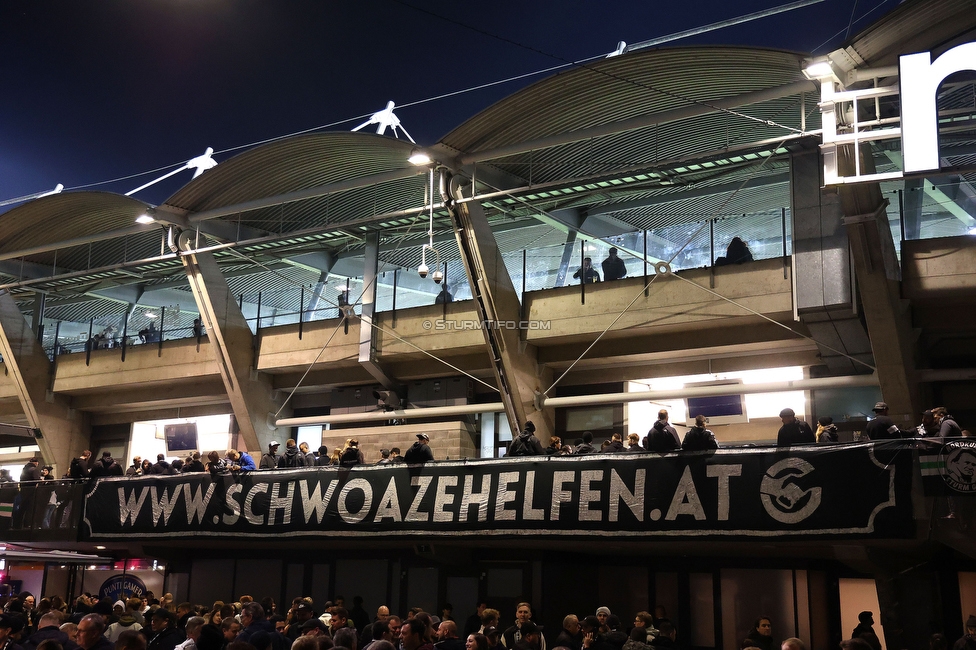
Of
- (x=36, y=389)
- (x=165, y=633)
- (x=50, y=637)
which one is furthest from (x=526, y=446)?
(x=36, y=389)

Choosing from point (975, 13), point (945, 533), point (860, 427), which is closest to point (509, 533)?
point (945, 533)

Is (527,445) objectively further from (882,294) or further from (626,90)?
(626,90)

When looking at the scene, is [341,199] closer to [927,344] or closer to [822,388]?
[822,388]

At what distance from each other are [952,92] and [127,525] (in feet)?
65.3

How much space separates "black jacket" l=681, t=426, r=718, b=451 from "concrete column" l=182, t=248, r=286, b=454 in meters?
15.8

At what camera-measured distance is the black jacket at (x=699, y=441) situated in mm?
15336

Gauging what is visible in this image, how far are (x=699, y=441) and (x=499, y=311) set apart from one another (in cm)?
878

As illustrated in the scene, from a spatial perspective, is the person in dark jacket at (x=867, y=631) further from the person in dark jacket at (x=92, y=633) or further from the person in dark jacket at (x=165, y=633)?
the person in dark jacket at (x=92, y=633)

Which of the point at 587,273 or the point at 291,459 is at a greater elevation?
the point at 587,273

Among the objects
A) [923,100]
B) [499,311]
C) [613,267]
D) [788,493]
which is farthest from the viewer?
[613,267]

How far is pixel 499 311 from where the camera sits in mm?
23281

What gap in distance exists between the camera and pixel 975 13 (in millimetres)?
15812

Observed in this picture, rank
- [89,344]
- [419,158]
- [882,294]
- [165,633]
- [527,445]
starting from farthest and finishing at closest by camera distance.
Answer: [89,344] < [419,158] < [882,294] < [527,445] < [165,633]

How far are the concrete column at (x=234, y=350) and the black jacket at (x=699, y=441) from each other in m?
15.8
